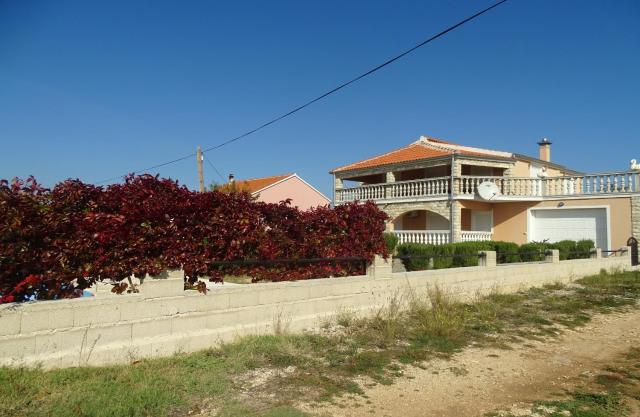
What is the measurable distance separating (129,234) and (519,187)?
2111 centimetres

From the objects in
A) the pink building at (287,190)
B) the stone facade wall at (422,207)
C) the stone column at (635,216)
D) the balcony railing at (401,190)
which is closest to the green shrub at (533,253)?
the stone facade wall at (422,207)

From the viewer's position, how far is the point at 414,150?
2694 centimetres

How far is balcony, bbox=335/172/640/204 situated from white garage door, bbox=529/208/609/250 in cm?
85

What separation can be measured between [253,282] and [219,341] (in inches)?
43.2

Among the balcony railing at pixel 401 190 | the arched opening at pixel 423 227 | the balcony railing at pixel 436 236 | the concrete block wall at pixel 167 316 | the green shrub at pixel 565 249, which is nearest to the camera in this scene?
the concrete block wall at pixel 167 316

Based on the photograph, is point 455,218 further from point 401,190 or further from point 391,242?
point 391,242

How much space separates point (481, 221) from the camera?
79.7 feet

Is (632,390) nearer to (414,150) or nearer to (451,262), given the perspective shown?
(451,262)

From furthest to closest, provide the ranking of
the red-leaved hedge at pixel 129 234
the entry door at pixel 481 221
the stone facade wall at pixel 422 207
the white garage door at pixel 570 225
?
the entry door at pixel 481 221 < the stone facade wall at pixel 422 207 < the white garage door at pixel 570 225 < the red-leaved hedge at pixel 129 234

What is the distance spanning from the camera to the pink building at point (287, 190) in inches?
1466

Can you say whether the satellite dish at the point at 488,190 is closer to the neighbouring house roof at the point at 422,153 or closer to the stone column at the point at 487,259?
the neighbouring house roof at the point at 422,153

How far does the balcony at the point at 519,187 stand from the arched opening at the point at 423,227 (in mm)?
1384

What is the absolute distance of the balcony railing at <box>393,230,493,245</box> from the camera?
2120cm

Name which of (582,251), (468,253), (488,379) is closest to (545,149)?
(582,251)
